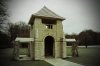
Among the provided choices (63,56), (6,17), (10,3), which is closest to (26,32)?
(63,56)

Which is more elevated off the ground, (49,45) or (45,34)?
(45,34)

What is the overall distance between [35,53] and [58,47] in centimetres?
135

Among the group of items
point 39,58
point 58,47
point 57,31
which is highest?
point 57,31

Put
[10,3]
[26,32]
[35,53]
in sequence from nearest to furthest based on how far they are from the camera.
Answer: [10,3] < [35,53] < [26,32]

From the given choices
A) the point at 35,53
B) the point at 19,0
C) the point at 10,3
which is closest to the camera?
the point at 10,3

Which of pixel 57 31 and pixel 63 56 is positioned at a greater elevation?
pixel 57 31

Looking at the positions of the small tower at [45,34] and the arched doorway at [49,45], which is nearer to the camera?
the small tower at [45,34]

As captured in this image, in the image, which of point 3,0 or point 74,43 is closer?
point 3,0

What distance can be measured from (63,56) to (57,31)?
1.35 meters

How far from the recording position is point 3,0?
11.6 ft

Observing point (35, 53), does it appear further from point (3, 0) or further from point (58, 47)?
point (3, 0)

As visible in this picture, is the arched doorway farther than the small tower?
Yes

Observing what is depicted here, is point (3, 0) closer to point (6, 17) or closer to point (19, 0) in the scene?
point (19, 0)

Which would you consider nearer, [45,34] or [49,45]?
[45,34]
